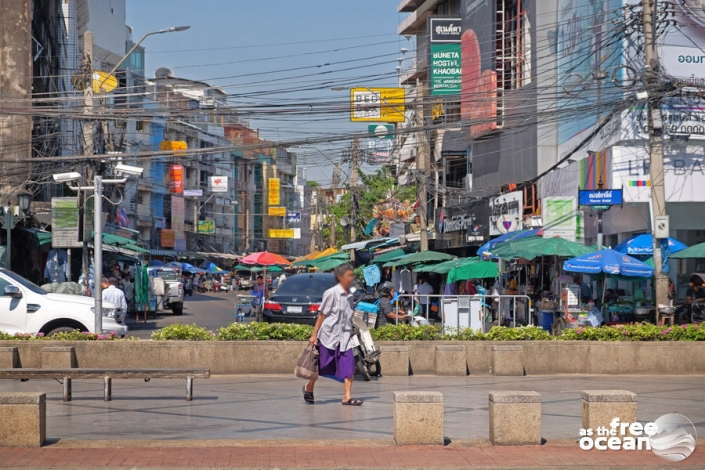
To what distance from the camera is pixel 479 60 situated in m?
38.1

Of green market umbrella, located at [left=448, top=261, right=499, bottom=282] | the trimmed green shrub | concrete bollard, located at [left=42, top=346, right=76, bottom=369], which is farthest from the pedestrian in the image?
concrete bollard, located at [left=42, top=346, right=76, bottom=369]

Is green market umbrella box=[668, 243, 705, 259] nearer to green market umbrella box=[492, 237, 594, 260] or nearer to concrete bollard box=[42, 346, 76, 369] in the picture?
green market umbrella box=[492, 237, 594, 260]

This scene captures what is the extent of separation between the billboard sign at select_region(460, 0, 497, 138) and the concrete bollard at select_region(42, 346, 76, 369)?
23044 millimetres

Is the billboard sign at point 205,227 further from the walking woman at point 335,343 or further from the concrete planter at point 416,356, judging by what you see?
Result: the walking woman at point 335,343

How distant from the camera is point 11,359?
15.1 meters

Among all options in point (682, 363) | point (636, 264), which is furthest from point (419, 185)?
point (682, 363)

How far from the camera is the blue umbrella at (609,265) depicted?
66.8ft

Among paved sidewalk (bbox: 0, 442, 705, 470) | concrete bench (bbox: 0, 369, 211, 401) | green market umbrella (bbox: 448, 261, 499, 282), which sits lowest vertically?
paved sidewalk (bbox: 0, 442, 705, 470)

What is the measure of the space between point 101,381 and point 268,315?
7.02m

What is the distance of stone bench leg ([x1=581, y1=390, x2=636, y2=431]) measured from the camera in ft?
30.1

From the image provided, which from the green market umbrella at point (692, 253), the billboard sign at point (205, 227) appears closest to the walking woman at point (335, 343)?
the green market umbrella at point (692, 253)

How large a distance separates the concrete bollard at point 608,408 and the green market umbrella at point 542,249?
13120mm

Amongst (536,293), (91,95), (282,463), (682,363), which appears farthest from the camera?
(536,293)

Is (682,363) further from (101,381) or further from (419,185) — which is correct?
(419,185)
